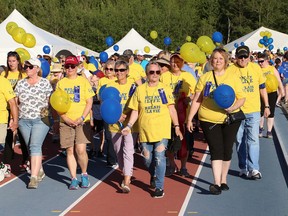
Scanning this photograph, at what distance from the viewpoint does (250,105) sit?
878 centimetres

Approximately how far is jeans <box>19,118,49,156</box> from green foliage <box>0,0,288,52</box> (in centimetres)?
5622

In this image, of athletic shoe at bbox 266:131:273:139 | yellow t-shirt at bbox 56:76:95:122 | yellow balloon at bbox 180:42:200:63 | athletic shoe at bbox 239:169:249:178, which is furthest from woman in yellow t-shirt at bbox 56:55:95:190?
athletic shoe at bbox 266:131:273:139

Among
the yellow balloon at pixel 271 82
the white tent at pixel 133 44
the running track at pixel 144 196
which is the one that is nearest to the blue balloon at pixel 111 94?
the running track at pixel 144 196

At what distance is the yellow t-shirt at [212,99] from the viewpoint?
787cm

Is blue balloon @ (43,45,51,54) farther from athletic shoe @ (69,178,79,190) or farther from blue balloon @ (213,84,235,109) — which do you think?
blue balloon @ (213,84,235,109)

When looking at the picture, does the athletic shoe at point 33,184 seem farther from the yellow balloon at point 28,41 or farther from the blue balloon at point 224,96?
the yellow balloon at point 28,41

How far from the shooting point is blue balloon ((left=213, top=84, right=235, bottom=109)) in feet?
24.5

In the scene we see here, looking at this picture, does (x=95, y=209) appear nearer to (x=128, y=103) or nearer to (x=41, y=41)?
(x=128, y=103)

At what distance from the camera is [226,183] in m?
8.57

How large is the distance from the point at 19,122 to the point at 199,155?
4005 millimetres

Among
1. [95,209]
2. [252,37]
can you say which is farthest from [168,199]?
[252,37]

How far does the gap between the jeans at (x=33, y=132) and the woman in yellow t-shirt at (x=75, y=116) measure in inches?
13.8

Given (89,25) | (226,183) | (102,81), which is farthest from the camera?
(89,25)

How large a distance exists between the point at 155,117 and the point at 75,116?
4.12ft
